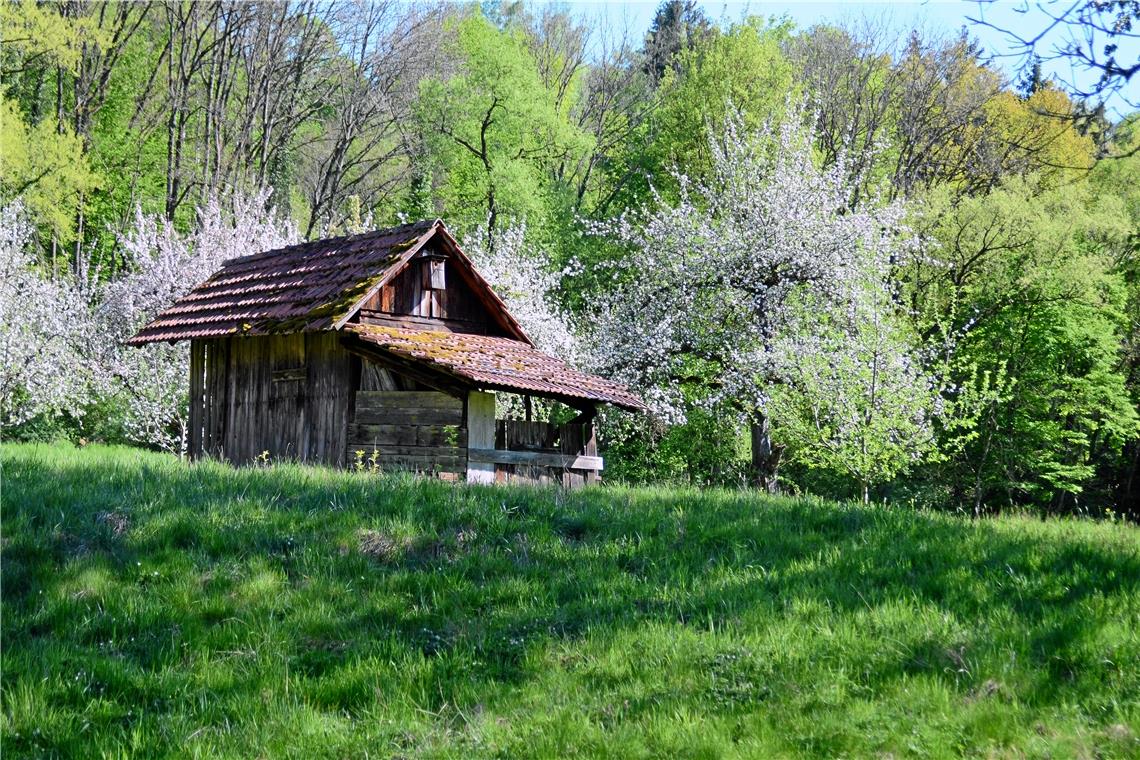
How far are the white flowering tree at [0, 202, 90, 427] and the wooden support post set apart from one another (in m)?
15.0

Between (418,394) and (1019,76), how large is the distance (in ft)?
38.9

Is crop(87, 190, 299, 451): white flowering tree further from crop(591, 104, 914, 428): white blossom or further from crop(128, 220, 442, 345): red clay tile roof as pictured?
crop(591, 104, 914, 428): white blossom

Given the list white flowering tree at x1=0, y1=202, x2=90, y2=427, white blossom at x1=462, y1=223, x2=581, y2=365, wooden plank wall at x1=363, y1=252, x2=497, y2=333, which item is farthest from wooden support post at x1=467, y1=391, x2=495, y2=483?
white flowering tree at x1=0, y1=202, x2=90, y2=427

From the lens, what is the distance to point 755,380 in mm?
23234

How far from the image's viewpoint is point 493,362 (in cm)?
1831

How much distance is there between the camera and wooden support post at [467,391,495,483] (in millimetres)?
17906

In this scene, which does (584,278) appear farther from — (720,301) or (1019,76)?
A: (1019,76)

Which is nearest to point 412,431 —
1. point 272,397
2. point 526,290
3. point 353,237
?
point 272,397

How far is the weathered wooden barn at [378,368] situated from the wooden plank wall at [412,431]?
0.02 m

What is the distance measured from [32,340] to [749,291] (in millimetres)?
19083

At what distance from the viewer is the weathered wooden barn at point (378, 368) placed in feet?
58.5

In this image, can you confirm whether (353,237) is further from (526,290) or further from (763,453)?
(763,453)

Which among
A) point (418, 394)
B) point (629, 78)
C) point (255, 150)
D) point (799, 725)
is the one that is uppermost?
point (629, 78)

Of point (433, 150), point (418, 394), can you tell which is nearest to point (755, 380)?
point (418, 394)
